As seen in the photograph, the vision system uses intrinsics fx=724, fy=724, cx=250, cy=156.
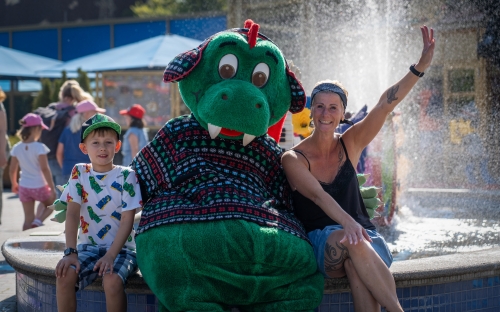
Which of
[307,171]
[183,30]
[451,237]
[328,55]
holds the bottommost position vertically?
[451,237]

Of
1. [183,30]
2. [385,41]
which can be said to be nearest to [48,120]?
[385,41]

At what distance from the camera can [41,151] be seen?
7355mm

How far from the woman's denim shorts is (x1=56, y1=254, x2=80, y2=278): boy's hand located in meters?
Result: 1.12

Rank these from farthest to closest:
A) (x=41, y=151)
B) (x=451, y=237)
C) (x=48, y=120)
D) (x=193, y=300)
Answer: (x=48, y=120) < (x=41, y=151) < (x=451, y=237) < (x=193, y=300)

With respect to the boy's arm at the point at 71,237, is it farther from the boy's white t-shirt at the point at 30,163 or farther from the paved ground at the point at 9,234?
the boy's white t-shirt at the point at 30,163

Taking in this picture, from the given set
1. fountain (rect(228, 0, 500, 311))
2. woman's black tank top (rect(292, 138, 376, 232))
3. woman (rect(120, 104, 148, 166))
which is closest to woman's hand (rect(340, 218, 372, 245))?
woman's black tank top (rect(292, 138, 376, 232))

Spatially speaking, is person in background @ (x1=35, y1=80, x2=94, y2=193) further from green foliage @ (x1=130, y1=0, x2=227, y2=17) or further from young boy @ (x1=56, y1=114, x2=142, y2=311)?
green foliage @ (x1=130, y1=0, x2=227, y2=17)

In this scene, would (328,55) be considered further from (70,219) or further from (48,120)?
(70,219)

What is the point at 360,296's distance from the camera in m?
3.31

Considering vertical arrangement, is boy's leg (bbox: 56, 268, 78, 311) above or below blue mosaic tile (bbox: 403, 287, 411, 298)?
above

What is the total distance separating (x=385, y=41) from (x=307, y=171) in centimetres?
897

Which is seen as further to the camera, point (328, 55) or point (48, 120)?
point (328, 55)

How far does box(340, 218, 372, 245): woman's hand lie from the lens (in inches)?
129

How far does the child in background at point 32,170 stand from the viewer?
7.32m
